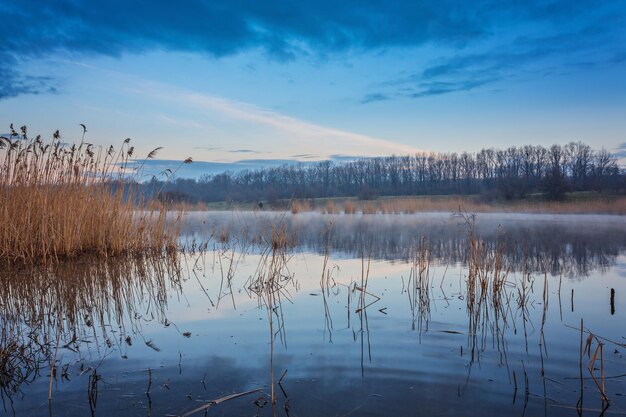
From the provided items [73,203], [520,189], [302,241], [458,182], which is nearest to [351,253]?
[302,241]

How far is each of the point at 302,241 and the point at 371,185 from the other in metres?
63.7

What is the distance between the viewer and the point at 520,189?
3803cm

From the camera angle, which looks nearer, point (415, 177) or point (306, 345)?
point (306, 345)

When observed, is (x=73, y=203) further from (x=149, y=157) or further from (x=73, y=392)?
(x=73, y=392)

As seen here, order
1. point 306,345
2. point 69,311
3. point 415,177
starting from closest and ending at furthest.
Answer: point 306,345 → point 69,311 → point 415,177

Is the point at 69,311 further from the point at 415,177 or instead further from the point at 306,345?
the point at 415,177

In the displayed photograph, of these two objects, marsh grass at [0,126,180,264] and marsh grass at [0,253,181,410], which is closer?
marsh grass at [0,253,181,410]

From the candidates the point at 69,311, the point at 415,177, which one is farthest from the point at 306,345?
the point at 415,177

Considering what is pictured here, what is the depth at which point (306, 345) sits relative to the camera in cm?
378

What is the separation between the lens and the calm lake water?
2674 millimetres

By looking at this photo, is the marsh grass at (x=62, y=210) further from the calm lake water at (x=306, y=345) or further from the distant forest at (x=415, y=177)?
the distant forest at (x=415, y=177)

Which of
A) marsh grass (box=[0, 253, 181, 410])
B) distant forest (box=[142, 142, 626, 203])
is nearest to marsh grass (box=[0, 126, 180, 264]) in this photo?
marsh grass (box=[0, 253, 181, 410])

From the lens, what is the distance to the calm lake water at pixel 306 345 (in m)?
2.67

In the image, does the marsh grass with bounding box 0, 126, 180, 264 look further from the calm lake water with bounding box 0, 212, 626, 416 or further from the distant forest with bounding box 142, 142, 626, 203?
the distant forest with bounding box 142, 142, 626, 203
